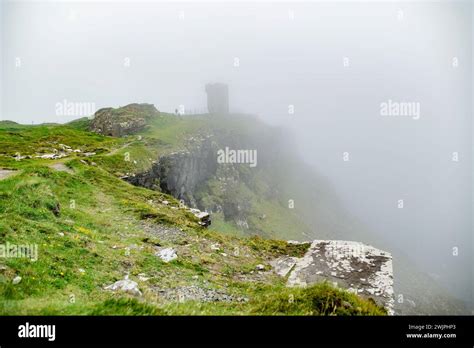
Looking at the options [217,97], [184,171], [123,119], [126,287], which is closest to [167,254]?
[126,287]

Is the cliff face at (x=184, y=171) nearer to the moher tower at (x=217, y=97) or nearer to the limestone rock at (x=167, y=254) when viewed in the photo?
the limestone rock at (x=167, y=254)

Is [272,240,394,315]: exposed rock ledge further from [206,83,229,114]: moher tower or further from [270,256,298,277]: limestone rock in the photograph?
[206,83,229,114]: moher tower

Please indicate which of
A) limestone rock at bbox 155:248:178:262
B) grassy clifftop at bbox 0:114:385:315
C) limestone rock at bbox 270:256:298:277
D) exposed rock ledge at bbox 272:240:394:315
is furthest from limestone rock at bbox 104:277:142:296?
limestone rock at bbox 270:256:298:277

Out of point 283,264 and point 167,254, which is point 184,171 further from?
point 167,254

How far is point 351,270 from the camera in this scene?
13.9 m

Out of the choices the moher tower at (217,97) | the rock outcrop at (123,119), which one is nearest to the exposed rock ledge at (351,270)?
the rock outcrop at (123,119)

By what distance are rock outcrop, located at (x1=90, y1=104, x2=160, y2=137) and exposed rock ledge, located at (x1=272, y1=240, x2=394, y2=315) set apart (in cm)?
6967

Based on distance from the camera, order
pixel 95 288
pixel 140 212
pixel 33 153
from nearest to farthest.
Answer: pixel 95 288, pixel 140 212, pixel 33 153

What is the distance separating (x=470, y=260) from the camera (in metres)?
180

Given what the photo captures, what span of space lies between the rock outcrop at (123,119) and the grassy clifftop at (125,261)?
174 ft

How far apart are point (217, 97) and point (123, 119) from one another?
289 ft
